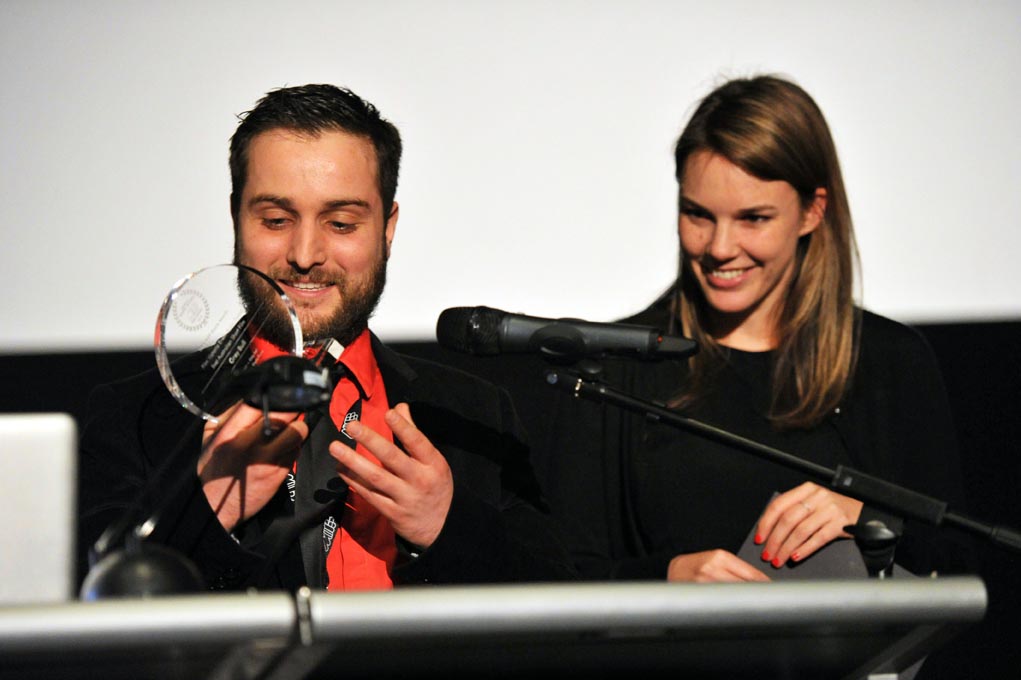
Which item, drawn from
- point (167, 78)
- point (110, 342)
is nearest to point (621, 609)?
point (110, 342)

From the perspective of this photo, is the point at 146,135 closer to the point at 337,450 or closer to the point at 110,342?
the point at 110,342

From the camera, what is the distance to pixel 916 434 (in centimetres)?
241

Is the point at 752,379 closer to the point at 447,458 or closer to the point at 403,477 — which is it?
the point at 447,458

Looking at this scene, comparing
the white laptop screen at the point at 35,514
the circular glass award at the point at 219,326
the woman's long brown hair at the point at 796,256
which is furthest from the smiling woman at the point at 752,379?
the white laptop screen at the point at 35,514

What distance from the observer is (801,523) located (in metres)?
1.99

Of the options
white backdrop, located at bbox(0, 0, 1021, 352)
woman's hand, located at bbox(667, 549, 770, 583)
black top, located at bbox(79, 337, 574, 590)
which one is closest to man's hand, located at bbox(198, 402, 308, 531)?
black top, located at bbox(79, 337, 574, 590)

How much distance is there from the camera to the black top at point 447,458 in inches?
70.2

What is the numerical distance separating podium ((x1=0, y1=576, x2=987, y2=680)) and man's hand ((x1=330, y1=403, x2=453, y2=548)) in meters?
0.37

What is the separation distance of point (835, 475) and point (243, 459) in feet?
2.55

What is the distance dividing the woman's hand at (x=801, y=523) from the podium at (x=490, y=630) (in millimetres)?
583

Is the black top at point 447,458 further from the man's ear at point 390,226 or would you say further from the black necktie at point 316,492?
the man's ear at point 390,226

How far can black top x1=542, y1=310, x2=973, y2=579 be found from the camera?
90.7 inches

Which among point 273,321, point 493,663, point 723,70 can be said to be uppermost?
point 723,70

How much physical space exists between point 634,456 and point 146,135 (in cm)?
125
